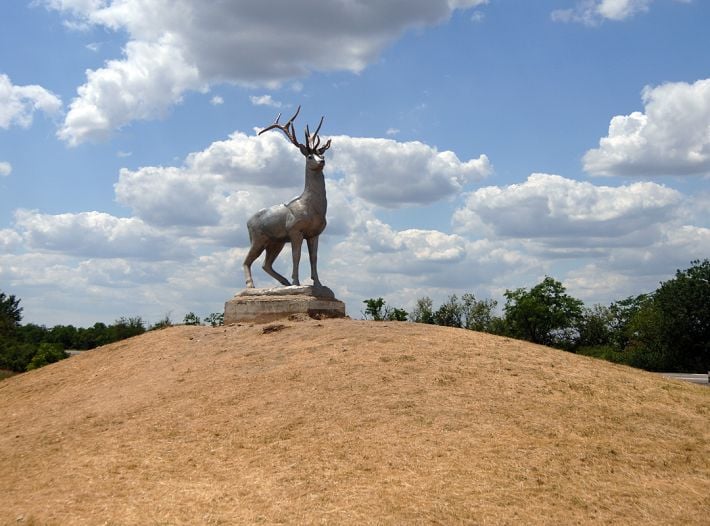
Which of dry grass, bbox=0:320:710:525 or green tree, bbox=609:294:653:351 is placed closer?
dry grass, bbox=0:320:710:525

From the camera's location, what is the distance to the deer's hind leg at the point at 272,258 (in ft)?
62.3

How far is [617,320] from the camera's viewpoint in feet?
172

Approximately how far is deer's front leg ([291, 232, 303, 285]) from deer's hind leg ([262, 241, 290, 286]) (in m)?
1.07

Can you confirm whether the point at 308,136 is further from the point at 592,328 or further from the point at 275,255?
the point at 592,328

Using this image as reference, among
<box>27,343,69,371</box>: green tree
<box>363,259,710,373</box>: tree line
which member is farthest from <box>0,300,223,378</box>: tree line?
<box>363,259,710,373</box>: tree line

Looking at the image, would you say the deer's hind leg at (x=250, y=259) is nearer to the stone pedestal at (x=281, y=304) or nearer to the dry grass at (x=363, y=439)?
the stone pedestal at (x=281, y=304)

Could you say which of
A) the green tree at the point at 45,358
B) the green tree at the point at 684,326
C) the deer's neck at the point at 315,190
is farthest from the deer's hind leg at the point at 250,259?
the green tree at the point at 684,326

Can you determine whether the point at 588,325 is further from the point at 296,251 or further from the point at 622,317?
the point at 296,251

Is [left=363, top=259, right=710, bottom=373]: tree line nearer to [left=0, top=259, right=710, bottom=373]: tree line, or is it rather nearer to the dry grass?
[left=0, top=259, right=710, bottom=373]: tree line

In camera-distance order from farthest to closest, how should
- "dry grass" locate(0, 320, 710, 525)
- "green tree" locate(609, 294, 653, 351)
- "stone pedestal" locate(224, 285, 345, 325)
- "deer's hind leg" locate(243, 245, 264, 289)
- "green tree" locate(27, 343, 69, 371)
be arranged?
"green tree" locate(609, 294, 653, 351) < "green tree" locate(27, 343, 69, 371) < "deer's hind leg" locate(243, 245, 264, 289) < "stone pedestal" locate(224, 285, 345, 325) < "dry grass" locate(0, 320, 710, 525)

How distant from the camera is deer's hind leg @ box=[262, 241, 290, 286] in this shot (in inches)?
747

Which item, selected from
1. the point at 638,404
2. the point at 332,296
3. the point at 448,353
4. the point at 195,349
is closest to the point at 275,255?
the point at 332,296

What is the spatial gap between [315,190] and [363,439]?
926cm

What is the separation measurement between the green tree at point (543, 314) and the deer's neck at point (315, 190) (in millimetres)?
23944
